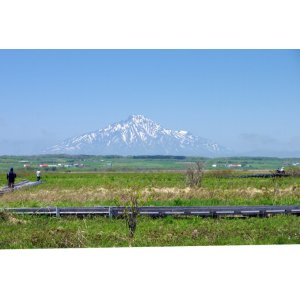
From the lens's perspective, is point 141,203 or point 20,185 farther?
point 141,203

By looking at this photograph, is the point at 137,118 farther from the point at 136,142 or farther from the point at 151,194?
the point at 151,194

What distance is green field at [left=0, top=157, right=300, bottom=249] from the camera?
744 centimetres

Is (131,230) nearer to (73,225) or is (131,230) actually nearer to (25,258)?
(73,225)

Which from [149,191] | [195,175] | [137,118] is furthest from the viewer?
[149,191]

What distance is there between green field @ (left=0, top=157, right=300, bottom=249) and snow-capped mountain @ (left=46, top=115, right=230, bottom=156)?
0.78ft

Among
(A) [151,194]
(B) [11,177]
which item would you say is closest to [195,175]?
(A) [151,194]

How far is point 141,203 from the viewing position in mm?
10242

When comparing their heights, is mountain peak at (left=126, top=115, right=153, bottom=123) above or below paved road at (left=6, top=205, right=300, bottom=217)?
above

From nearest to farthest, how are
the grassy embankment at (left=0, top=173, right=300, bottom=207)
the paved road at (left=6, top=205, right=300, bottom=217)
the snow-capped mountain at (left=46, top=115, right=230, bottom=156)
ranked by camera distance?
the snow-capped mountain at (left=46, top=115, right=230, bottom=156), the paved road at (left=6, top=205, right=300, bottom=217), the grassy embankment at (left=0, top=173, right=300, bottom=207)

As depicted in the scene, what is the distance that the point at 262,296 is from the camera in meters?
5.09

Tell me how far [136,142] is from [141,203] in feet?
9.16

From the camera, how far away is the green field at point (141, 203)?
7.44m

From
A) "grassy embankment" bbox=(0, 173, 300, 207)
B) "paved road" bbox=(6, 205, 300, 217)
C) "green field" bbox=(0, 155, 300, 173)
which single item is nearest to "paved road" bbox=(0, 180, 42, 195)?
"grassy embankment" bbox=(0, 173, 300, 207)

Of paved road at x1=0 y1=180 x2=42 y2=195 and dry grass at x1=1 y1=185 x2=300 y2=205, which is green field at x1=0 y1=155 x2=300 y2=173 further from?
dry grass at x1=1 y1=185 x2=300 y2=205
